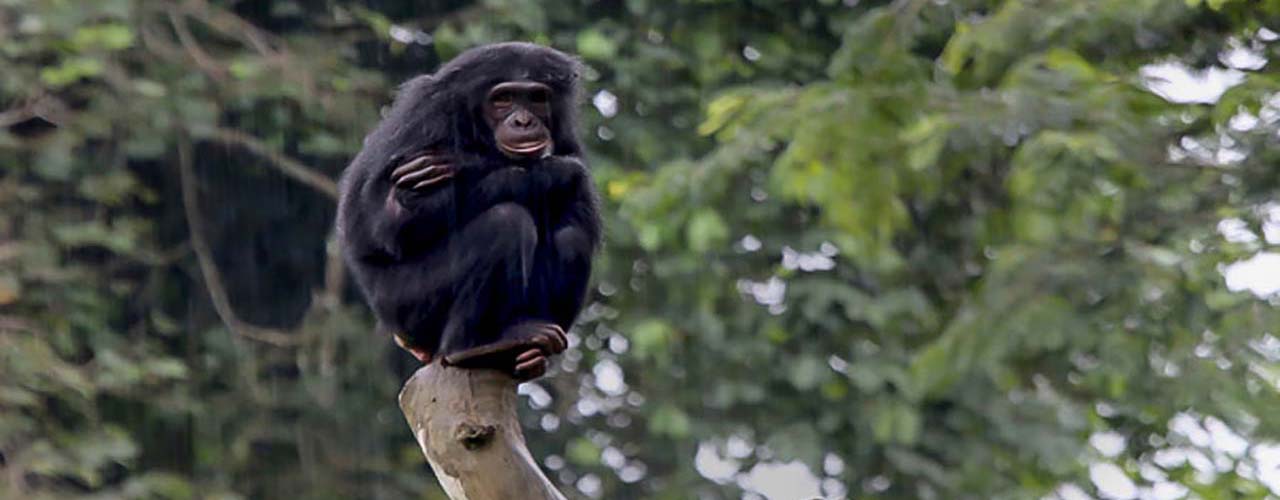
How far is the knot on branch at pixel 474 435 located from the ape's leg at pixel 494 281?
1.39ft

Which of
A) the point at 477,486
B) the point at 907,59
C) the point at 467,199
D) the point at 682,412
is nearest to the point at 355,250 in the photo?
the point at 467,199

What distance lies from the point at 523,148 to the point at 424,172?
0.73ft

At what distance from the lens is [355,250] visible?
183 inches

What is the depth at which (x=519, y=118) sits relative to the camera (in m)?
4.54

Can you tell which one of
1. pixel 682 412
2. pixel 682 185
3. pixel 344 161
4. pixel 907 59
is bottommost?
pixel 682 412

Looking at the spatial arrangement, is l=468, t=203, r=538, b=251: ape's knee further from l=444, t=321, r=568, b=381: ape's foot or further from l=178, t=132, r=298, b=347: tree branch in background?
l=178, t=132, r=298, b=347: tree branch in background

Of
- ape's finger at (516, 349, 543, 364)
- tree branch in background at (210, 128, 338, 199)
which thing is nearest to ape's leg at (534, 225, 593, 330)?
ape's finger at (516, 349, 543, 364)

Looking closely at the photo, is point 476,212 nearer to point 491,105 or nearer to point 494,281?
point 494,281

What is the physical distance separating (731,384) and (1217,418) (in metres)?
2.16

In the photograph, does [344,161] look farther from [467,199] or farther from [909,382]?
[467,199]

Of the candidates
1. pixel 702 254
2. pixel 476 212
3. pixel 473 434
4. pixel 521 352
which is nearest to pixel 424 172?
pixel 476 212

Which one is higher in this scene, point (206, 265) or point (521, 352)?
point (521, 352)

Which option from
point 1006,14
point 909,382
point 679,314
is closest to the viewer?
point 1006,14

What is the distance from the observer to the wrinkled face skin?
452cm
